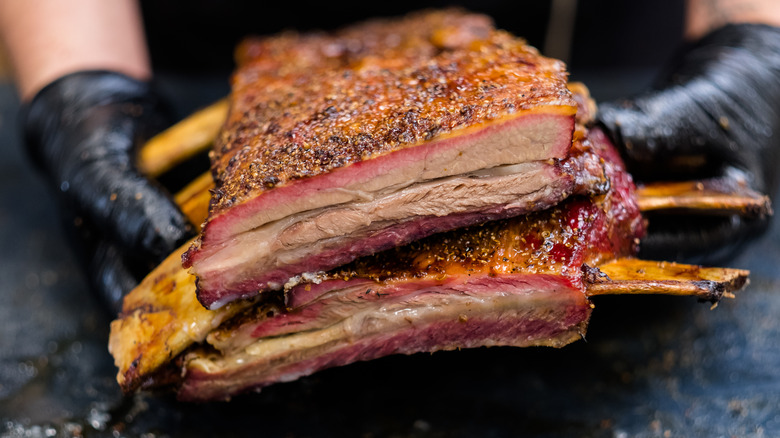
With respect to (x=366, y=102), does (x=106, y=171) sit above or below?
below

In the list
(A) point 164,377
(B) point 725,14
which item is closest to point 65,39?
(A) point 164,377

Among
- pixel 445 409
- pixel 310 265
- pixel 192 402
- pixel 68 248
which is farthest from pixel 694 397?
pixel 68 248

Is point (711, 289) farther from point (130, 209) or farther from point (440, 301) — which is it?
point (130, 209)

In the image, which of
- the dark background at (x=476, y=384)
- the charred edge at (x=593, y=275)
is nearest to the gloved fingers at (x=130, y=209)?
the dark background at (x=476, y=384)

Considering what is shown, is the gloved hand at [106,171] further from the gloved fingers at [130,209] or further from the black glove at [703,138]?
the black glove at [703,138]

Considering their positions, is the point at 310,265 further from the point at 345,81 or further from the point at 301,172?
the point at 345,81

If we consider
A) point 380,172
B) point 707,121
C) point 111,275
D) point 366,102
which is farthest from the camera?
point 707,121
